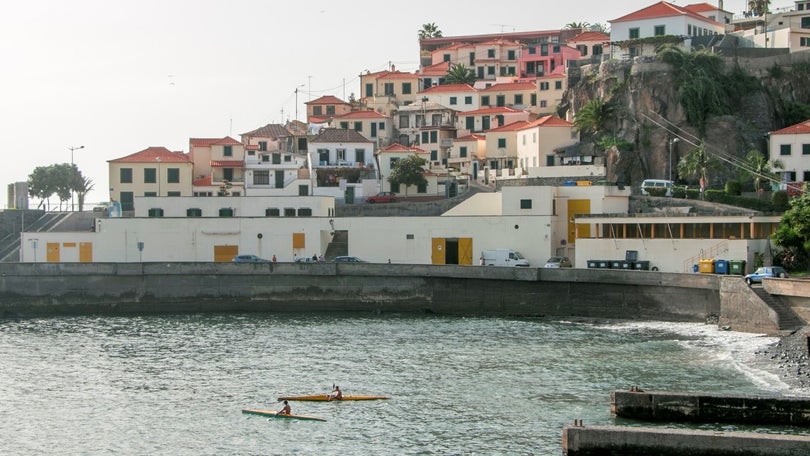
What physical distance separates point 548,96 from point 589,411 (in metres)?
74.7

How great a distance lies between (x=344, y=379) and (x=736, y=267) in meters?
27.8

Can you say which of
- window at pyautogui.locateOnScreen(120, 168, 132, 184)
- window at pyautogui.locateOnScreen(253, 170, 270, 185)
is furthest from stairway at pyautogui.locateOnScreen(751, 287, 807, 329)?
window at pyautogui.locateOnScreen(120, 168, 132, 184)

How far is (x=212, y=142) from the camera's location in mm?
94812

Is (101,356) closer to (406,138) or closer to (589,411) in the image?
(589,411)

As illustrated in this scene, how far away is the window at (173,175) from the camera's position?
90562 millimetres

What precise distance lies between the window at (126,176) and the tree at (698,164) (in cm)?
4400

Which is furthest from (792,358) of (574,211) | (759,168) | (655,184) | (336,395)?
(655,184)

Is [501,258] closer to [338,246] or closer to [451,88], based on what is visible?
[338,246]

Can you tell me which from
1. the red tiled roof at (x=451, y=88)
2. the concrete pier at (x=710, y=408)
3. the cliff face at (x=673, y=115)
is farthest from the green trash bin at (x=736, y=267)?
the red tiled roof at (x=451, y=88)

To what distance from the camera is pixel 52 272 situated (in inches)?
2645

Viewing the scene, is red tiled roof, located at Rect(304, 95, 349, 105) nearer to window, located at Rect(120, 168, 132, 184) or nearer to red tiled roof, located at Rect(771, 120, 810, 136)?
window, located at Rect(120, 168, 132, 184)

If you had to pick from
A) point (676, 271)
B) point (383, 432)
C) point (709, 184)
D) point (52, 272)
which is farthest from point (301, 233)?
point (383, 432)

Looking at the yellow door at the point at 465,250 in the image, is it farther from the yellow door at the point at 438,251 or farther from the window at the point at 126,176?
the window at the point at 126,176

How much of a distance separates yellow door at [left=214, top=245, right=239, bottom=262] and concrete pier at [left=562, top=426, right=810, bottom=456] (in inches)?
1781
